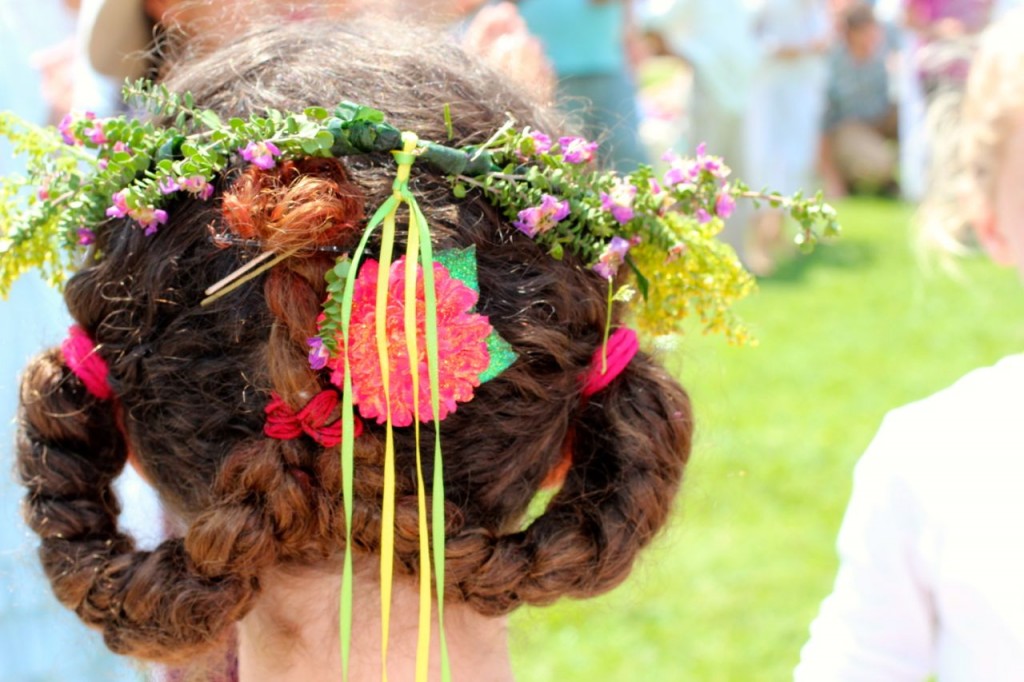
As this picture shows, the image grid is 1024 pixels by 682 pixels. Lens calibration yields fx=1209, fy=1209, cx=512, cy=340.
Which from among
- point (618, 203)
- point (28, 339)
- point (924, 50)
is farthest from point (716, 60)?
point (618, 203)

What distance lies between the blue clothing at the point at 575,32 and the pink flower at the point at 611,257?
4.41 meters

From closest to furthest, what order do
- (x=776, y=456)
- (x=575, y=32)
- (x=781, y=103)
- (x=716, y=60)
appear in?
1. (x=776, y=456)
2. (x=575, y=32)
3. (x=716, y=60)
4. (x=781, y=103)

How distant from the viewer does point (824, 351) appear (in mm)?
6367

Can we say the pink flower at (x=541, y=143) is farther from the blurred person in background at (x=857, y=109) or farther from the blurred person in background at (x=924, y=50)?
the blurred person in background at (x=857, y=109)

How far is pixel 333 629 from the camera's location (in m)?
1.34

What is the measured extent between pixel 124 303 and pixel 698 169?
2.23 ft

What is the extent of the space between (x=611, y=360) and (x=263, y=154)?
451 mm

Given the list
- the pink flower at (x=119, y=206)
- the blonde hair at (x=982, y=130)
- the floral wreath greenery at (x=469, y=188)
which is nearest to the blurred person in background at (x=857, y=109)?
the blonde hair at (x=982, y=130)

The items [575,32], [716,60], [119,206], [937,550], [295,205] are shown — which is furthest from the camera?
[716,60]

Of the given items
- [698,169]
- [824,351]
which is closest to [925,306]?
[824,351]

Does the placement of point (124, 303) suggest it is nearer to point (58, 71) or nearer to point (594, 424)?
point (594, 424)

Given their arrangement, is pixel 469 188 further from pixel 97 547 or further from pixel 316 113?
pixel 97 547

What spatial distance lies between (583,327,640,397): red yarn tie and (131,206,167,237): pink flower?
496 millimetres

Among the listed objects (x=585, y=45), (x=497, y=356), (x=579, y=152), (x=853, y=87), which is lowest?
(x=853, y=87)
